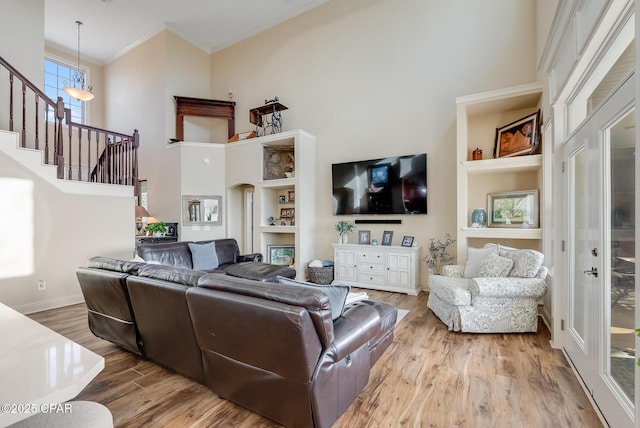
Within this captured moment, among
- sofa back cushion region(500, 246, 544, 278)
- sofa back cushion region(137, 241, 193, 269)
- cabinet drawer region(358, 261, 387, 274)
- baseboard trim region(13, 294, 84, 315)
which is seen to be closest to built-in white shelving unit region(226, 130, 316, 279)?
cabinet drawer region(358, 261, 387, 274)

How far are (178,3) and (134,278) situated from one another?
6.54m

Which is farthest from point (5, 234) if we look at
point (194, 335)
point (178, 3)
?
point (178, 3)

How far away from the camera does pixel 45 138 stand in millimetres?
4652

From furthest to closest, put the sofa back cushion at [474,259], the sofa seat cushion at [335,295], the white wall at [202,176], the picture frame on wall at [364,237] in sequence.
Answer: the white wall at [202,176], the picture frame on wall at [364,237], the sofa back cushion at [474,259], the sofa seat cushion at [335,295]

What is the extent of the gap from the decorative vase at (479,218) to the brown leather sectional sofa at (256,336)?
2.68 metres

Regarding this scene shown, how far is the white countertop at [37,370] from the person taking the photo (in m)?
0.87

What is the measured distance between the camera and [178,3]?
6.40 metres

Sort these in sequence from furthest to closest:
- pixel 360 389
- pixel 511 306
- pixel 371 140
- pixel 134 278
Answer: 1. pixel 371 140
2. pixel 511 306
3. pixel 134 278
4. pixel 360 389

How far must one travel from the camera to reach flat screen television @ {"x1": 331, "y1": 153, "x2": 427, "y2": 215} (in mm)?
5129

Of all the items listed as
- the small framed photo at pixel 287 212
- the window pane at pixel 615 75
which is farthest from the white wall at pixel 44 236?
the window pane at pixel 615 75

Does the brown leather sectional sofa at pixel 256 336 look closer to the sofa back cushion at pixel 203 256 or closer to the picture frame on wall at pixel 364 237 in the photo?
the sofa back cushion at pixel 203 256

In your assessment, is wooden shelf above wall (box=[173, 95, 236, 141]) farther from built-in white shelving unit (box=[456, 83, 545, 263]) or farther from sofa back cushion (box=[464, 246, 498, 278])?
sofa back cushion (box=[464, 246, 498, 278])

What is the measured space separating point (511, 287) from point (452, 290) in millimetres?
571

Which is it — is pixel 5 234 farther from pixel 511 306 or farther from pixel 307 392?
pixel 511 306
